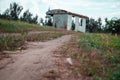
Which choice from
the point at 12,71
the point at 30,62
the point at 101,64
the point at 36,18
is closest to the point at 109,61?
the point at 101,64

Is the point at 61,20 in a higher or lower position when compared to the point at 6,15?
lower

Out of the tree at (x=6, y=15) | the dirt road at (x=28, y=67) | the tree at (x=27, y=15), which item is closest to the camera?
the dirt road at (x=28, y=67)

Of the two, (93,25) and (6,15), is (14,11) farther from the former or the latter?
(93,25)

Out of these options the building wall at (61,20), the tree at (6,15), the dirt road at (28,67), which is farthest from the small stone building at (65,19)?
the dirt road at (28,67)

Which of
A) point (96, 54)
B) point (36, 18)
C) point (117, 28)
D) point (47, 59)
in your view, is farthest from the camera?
point (36, 18)

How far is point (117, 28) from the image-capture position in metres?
17.8

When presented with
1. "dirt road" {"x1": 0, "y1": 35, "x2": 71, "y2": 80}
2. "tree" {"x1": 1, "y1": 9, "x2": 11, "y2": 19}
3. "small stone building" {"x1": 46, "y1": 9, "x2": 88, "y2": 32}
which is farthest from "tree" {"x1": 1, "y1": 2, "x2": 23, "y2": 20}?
"dirt road" {"x1": 0, "y1": 35, "x2": 71, "y2": 80}

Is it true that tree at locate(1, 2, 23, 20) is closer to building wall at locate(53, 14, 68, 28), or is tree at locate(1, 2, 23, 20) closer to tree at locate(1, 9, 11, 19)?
tree at locate(1, 9, 11, 19)

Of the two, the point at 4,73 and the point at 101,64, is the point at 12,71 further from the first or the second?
the point at 101,64

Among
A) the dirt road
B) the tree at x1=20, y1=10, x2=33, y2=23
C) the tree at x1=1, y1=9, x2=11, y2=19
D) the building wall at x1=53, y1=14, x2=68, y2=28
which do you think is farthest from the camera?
the tree at x1=20, y1=10, x2=33, y2=23

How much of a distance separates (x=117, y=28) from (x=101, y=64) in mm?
12379

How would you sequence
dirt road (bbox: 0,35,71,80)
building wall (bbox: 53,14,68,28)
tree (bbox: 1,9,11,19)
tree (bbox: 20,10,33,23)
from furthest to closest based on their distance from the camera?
tree (bbox: 20,10,33,23)
tree (bbox: 1,9,11,19)
building wall (bbox: 53,14,68,28)
dirt road (bbox: 0,35,71,80)

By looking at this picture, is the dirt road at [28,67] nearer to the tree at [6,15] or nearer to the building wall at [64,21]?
the building wall at [64,21]

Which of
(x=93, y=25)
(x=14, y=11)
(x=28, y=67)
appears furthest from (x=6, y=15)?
(x=28, y=67)
